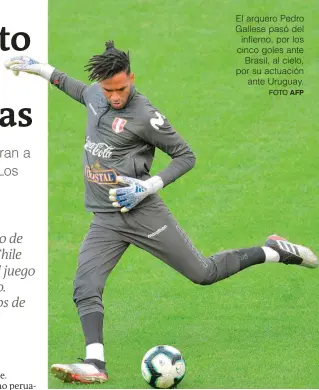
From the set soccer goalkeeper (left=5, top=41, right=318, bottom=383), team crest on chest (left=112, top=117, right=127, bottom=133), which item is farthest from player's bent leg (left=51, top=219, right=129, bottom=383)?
team crest on chest (left=112, top=117, right=127, bottom=133)

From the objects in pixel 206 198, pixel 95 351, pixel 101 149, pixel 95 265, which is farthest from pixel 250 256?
pixel 206 198

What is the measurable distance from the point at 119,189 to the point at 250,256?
207cm

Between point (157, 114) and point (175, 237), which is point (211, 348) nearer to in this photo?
point (175, 237)

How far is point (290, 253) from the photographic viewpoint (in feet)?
49.4

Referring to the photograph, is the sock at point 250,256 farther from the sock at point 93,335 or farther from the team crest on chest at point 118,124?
the team crest on chest at point 118,124

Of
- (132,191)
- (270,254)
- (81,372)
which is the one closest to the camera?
(81,372)

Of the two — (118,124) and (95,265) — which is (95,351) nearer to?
(95,265)

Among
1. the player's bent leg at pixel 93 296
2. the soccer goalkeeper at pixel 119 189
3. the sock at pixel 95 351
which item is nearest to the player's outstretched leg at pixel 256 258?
the soccer goalkeeper at pixel 119 189

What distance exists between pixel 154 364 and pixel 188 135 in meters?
8.01

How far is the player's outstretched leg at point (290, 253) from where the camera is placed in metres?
15.0

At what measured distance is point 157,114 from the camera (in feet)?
44.0

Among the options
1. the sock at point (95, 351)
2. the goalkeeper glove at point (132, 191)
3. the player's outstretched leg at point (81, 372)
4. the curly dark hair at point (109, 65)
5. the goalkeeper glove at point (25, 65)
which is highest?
the goalkeeper glove at point (25, 65)

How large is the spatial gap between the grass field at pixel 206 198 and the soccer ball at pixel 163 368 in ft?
0.66

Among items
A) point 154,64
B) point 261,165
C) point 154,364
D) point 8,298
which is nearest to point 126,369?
point 154,364
